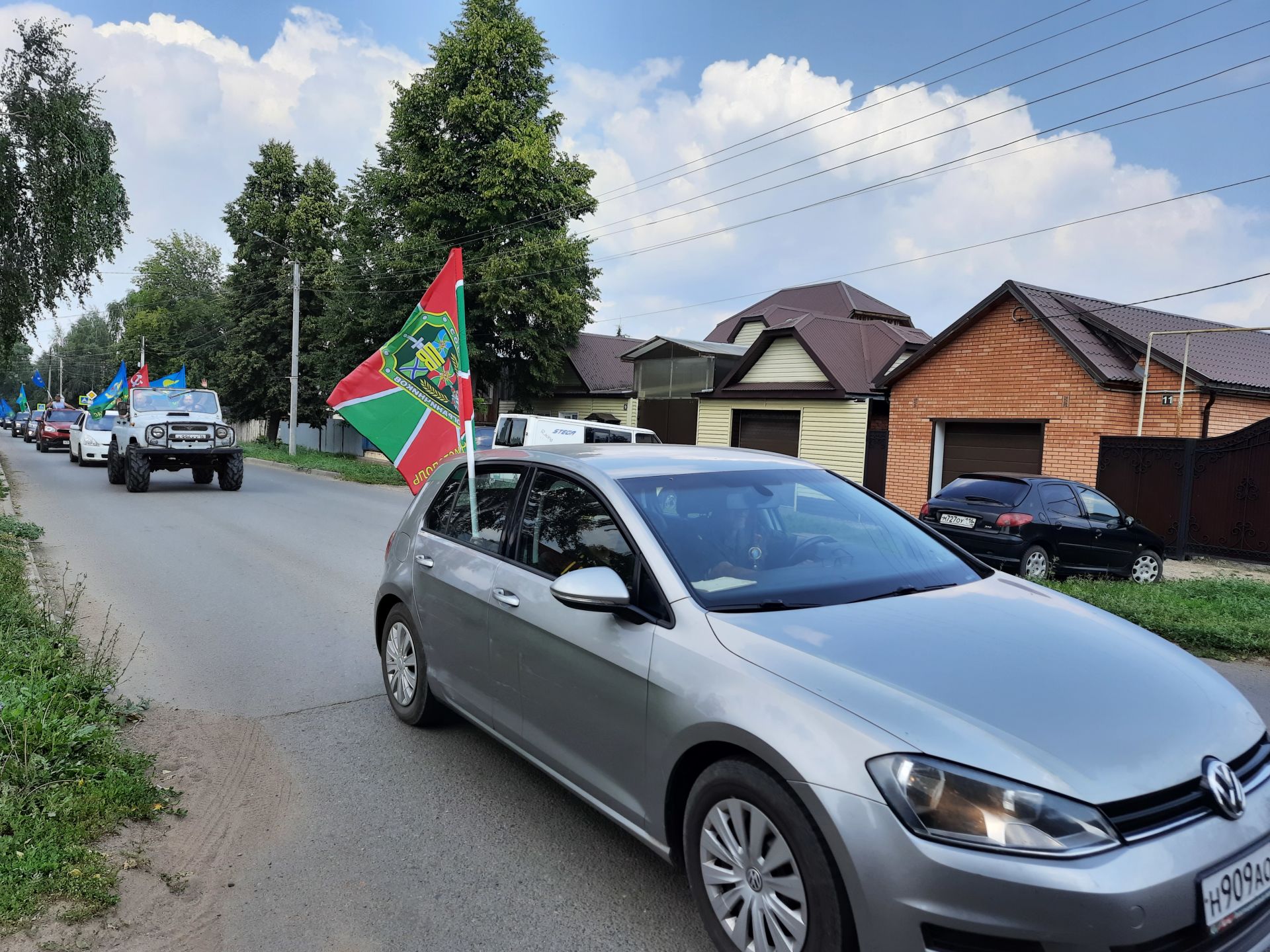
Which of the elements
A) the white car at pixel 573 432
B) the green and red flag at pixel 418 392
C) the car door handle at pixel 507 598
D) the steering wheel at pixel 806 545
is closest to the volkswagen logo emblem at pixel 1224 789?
the steering wheel at pixel 806 545

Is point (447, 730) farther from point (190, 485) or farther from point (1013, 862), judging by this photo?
point (190, 485)

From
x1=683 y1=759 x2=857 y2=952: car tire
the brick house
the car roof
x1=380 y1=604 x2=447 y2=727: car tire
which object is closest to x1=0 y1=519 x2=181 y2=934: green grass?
x1=380 y1=604 x2=447 y2=727: car tire

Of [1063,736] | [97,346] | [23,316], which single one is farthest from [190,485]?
[97,346]

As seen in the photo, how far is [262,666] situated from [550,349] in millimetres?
23309

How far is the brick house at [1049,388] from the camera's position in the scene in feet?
51.5

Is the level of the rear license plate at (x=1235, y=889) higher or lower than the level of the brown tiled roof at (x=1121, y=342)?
lower

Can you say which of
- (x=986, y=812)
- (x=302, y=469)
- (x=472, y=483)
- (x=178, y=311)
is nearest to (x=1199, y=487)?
(x=472, y=483)

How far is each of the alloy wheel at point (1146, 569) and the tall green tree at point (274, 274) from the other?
1371 inches

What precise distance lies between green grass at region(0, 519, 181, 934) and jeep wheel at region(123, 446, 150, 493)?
1416 cm

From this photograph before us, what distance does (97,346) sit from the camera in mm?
102562

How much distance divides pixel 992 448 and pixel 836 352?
5.86 m

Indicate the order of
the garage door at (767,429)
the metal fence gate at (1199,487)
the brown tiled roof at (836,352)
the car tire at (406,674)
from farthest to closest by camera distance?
the garage door at (767,429) < the brown tiled roof at (836,352) < the metal fence gate at (1199,487) < the car tire at (406,674)

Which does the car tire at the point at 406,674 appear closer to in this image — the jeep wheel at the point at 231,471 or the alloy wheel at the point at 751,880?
the alloy wheel at the point at 751,880

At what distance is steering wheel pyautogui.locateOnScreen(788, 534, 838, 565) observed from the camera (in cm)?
337
